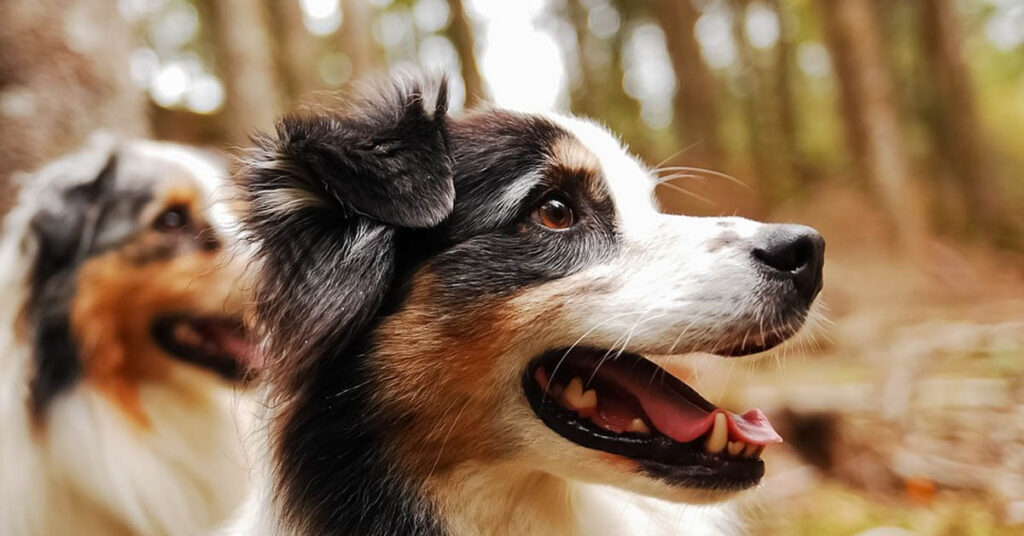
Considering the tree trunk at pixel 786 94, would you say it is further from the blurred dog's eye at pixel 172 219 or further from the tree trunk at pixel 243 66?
the blurred dog's eye at pixel 172 219

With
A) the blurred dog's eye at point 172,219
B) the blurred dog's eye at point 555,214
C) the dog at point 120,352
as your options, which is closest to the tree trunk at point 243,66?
the dog at point 120,352

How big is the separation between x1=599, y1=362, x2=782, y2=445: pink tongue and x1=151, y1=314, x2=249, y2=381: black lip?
205 centimetres

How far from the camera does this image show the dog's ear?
221 cm

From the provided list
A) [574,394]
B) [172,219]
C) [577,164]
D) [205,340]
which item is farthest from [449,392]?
[172,219]

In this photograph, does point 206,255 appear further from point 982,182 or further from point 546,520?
point 982,182

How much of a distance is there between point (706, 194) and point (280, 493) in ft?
38.0

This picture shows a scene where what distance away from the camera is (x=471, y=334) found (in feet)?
7.30

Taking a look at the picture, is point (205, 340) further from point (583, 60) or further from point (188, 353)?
point (583, 60)

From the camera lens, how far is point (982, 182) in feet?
32.6

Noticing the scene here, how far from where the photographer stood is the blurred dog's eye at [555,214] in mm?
2395

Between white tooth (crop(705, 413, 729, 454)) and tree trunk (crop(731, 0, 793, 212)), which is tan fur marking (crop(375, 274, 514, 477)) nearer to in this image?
white tooth (crop(705, 413, 729, 454))

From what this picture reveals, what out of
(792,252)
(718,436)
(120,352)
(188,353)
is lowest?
(120,352)

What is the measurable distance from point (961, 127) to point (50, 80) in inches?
389

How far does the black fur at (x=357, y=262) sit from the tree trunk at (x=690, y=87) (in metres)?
10.8
